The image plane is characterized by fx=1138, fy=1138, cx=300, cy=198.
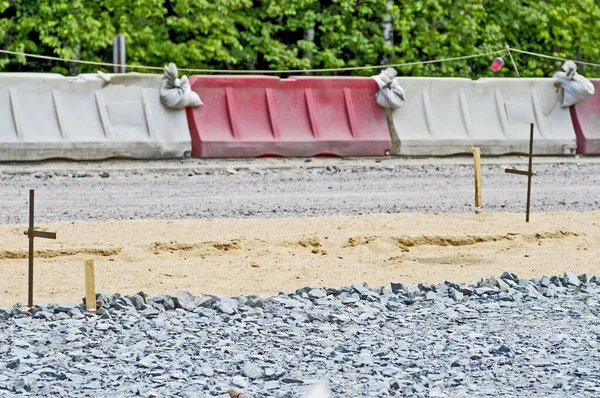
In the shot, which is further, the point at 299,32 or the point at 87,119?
the point at 299,32

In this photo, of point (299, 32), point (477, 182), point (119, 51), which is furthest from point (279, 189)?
point (299, 32)

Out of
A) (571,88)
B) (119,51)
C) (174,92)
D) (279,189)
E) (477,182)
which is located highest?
(119,51)

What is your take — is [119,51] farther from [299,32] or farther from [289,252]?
[289,252]

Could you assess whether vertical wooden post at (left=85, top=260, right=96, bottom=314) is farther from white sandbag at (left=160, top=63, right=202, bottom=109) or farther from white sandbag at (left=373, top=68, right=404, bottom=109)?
white sandbag at (left=373, top=68, right=404, bottom=109)

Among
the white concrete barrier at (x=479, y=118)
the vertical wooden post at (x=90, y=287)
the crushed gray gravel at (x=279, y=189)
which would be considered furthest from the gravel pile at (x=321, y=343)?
the white concrete barrier at (x=479, y=118)

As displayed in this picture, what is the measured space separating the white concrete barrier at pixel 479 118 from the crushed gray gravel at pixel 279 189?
1.40 ft

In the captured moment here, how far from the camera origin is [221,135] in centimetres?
1582

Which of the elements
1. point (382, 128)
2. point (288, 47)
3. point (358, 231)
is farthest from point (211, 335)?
point (288, 47)

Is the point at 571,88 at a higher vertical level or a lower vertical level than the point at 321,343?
higher

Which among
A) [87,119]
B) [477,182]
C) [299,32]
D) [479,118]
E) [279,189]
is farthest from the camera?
[299,32]

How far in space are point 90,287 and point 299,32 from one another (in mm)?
16883

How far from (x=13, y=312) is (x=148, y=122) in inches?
322

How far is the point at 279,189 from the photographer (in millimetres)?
13789

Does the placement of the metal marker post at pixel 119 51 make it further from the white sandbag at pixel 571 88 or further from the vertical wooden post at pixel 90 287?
the vertical wooden post at pixel 90 287
